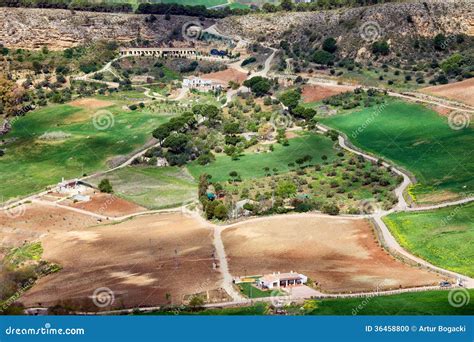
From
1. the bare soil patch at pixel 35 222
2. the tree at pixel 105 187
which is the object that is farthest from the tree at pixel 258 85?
the bare soil patch at pixel 35 222

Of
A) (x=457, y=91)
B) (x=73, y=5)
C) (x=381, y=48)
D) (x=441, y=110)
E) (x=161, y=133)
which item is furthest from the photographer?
(x=73, y=5)

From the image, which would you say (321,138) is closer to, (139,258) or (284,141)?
(284,141)

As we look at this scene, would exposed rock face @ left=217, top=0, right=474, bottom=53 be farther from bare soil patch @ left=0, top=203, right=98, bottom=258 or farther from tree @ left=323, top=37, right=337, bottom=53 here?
bare soil patch @ left=0, top=203, right=98, bottom=258

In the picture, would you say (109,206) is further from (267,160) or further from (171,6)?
(171,6)

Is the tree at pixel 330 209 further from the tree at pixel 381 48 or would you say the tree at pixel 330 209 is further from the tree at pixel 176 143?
the tree at pixel 381 48

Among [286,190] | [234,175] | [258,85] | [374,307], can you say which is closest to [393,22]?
[258,85]

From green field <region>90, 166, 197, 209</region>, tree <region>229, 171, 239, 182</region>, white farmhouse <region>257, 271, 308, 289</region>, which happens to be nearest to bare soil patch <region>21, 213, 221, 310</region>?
white farmhouse <region>257, 271, 308, 289</region>
